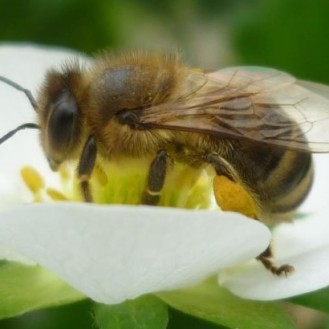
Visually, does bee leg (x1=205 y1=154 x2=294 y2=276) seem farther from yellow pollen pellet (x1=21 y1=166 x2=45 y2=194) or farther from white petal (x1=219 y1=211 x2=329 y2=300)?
yellow pollen pellet (x1=21 y1=166 x2=45 y2=194)

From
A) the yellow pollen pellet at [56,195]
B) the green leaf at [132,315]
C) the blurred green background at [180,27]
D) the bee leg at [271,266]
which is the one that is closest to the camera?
the green leaf at [132,315]

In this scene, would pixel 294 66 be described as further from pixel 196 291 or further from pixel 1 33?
pixel 196 291

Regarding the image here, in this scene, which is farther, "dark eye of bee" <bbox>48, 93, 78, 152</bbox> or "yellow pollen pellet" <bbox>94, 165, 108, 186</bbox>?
"yellow pollen pellet" <bbox>94, 165, 108, 186</bbox>

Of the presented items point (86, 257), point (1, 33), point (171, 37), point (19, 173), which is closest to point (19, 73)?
point (19, 173)

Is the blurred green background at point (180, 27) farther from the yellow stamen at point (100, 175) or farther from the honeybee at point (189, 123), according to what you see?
the honeybee at point (189, 123)

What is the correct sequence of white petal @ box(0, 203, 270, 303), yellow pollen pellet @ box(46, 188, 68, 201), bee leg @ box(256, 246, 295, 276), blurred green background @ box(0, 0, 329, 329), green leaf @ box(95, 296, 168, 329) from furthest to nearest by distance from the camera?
blurred green background @ box(0, 0, 329, 329), yellow pollen pellet @ box(46, 188, 68, 201), bee leg @ box(256, 246, 295, 276), green leaf @ box(95, 296, 168, 329), white petal @ box(0, 203, 270, 303)

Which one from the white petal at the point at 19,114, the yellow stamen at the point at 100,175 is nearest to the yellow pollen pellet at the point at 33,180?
the white petal at the point at 19,114

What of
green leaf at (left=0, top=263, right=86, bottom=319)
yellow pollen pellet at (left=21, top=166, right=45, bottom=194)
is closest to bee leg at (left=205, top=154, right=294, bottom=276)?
green leaf at (left=0, top=263, right=86, bottom=319)
